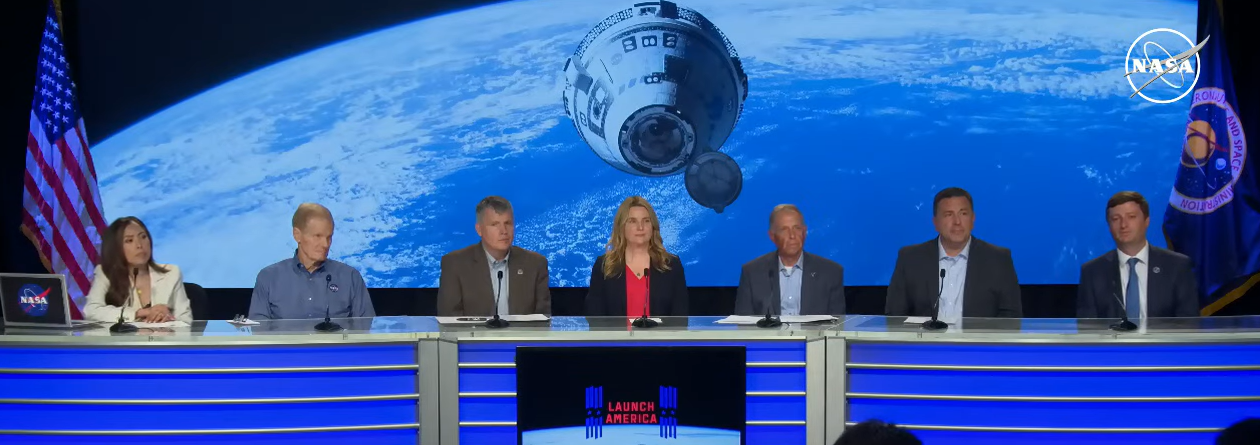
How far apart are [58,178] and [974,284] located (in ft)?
17.0

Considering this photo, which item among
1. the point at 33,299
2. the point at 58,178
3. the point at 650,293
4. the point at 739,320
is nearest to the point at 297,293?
the point at 33,299

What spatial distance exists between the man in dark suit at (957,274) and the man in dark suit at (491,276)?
1669 millimetres

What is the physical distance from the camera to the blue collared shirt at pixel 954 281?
502 centimetres

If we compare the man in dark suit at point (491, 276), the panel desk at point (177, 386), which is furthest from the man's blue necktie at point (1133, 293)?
the panel desk at point (177, 386)

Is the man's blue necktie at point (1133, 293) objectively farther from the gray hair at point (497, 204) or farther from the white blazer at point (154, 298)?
the white blazer at point (154, 298)

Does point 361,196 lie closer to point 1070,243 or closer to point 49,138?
point 49,138

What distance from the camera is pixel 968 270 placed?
5.00 meters

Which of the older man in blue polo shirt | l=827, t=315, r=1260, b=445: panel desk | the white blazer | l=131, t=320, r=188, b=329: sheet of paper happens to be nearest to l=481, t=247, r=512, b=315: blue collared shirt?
the older man in blue polo shirt

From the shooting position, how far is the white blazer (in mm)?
4586

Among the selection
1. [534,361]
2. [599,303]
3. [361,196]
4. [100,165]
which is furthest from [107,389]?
[100,165]

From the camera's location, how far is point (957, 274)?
504cm

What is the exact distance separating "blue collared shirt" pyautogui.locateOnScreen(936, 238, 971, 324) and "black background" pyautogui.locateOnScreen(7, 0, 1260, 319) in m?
1.69

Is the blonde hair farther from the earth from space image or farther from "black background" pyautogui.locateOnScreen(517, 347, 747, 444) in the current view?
the earth from space image

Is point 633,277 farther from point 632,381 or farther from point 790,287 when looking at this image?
point 632,381
